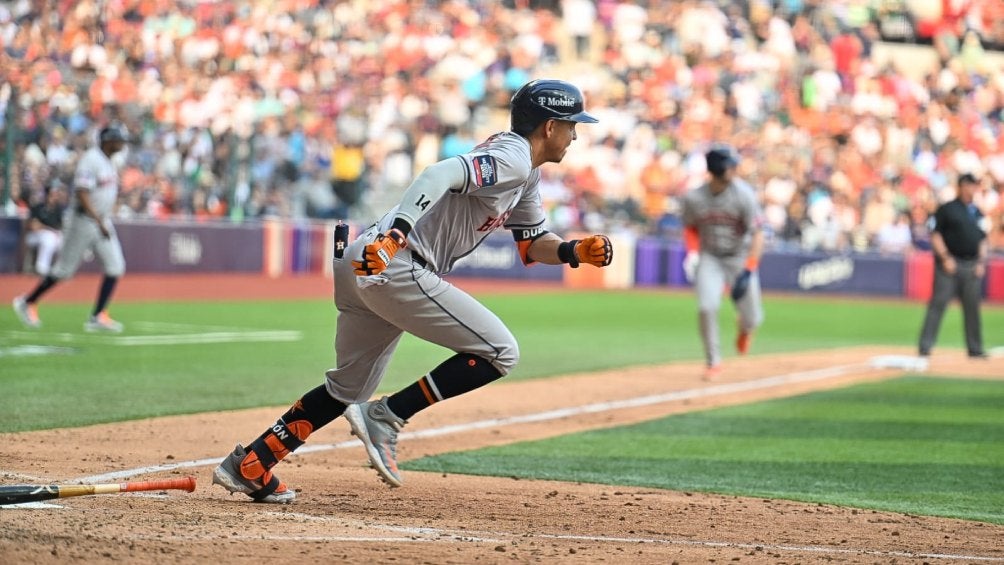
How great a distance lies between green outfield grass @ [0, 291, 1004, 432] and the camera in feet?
34.0

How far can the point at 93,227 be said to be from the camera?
15.1 meters

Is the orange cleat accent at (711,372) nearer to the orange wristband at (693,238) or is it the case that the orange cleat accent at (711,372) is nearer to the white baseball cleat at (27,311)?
the orange wristband at (693,238)

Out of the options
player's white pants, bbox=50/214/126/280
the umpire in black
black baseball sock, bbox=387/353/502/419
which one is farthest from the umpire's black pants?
black baseball sock, bbox=387/353/502/419

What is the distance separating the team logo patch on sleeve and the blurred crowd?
1761 centimetres

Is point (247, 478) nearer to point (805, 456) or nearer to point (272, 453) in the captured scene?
point (272, 453)

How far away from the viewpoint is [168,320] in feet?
56.9

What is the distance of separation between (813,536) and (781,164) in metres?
26.0

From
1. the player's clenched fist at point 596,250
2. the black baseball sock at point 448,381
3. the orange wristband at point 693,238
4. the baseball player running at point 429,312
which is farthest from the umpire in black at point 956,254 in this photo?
the black baseball sock at point 448,381

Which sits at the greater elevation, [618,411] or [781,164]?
[781,164]

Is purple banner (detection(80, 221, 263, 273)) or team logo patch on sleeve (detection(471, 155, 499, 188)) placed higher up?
team logo patch on sleeve (detection(471, 155, 499, 188))

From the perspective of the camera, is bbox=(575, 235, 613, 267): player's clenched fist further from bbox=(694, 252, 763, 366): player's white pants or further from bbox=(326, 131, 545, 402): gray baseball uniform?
bbox=(694, 252, 763, 366): player's white pants

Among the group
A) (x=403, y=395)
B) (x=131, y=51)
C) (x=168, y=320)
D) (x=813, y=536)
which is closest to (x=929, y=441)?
(x=813, y=536)

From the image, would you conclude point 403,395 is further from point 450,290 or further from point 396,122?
point 396,122

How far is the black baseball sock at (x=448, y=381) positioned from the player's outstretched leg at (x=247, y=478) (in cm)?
65
